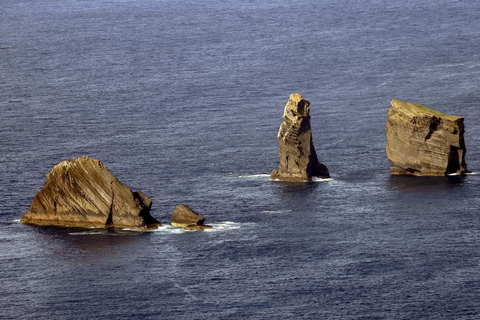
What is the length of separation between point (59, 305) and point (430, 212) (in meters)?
68.0

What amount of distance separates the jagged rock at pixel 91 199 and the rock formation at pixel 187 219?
135 inches

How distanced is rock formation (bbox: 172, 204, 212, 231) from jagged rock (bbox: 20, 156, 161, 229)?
3.43 m

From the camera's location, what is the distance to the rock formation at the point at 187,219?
591ft

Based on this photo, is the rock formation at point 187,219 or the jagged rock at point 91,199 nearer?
the jagged rock at point 91,199

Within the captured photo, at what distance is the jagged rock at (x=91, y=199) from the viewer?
177375mm

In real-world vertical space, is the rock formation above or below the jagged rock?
below

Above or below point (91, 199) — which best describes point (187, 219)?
below

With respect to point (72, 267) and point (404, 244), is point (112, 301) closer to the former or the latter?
point (72, 267)

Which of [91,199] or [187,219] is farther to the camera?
[187,219]

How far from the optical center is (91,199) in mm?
179125

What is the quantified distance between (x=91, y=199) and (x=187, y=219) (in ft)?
51.4

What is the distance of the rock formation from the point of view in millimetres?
180000

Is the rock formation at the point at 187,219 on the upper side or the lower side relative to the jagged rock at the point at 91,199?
lower

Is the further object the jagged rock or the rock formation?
the rock formation
